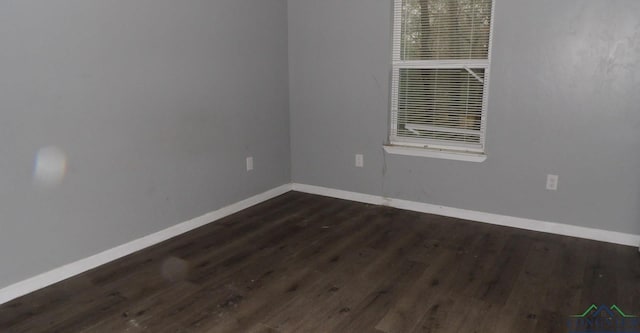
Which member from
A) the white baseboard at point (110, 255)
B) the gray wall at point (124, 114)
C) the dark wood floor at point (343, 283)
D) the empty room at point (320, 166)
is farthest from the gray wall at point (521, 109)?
the white baseboard at point (110, 255)

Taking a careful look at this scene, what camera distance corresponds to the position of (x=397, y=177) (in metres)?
3.60

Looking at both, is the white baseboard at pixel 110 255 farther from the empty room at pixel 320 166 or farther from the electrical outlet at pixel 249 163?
the electrical outlet at pixel 249 163

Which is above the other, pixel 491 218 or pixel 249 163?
pixel 249 163

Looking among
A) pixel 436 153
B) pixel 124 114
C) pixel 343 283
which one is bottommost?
pixel 343 283

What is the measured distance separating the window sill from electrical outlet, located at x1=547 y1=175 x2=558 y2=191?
0.45 meters

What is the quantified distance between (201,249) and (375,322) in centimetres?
133

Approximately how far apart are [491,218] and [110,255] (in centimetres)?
265

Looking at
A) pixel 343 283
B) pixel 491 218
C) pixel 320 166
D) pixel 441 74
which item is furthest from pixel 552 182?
pixel 320 166

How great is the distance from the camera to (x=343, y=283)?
2330mm

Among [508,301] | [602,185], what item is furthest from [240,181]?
[602,185]

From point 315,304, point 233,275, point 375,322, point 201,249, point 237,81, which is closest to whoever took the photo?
point 375,322

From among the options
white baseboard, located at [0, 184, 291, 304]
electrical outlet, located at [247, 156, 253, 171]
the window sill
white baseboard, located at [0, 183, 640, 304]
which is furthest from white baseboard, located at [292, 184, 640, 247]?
white baseboard, located at [0, 184, 291, 304]

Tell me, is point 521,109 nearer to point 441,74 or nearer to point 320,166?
point 441,74

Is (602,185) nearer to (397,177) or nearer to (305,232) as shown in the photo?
(397,177)
